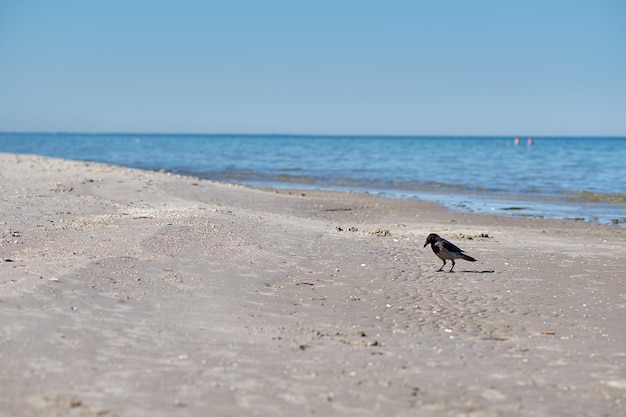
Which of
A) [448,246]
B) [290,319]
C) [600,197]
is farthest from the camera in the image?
[600,197]

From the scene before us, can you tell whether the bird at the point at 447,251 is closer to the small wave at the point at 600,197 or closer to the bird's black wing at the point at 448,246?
the bird's black wing at the point at 448,246

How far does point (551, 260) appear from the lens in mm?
12281

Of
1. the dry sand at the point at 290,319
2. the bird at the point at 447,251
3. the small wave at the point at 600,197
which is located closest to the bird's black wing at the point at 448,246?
the bird at the point at 447,251

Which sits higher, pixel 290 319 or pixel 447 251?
pixel 447 251

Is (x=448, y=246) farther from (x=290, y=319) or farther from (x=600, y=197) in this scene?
(x=600, y=197)

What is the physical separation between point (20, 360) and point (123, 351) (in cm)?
78

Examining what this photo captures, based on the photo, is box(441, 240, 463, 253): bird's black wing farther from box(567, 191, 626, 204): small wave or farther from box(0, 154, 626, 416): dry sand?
box(567, 191, 626, 204): small wave

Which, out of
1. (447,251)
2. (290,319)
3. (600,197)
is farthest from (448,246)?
(600,197)

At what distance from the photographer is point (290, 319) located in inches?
313

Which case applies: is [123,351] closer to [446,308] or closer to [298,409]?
[298,409]

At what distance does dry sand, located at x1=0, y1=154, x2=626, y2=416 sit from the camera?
5578mm

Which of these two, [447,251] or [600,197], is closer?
[447,251]

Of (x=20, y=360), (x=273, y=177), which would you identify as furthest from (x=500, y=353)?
(x=273, y=177)

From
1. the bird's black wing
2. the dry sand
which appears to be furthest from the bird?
the dry sand
